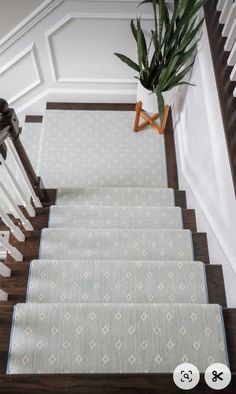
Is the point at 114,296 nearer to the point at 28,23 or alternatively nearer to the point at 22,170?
the point at 22,170

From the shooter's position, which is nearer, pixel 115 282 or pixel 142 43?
pixel 115 282

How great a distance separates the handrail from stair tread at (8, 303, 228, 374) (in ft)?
2.33

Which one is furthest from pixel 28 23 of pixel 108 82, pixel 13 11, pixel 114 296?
pixel 114 296

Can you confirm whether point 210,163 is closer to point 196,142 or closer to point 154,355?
point 196,142

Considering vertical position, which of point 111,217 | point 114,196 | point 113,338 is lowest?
point 113,338

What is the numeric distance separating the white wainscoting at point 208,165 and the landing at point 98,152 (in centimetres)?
30

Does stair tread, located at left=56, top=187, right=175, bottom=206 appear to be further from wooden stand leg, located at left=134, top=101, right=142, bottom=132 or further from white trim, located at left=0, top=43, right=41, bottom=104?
white trim, located at left=0, top=43, right=41, bottom=104

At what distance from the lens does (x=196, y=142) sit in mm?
2424

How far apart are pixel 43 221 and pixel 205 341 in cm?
123

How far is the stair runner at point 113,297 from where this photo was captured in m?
1.37

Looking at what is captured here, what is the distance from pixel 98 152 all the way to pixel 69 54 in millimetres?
908

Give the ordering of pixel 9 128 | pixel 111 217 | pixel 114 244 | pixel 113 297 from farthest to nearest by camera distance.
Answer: pixel 111 217 < pixel 114 244 < pixel 113 297 < pixel 9 128

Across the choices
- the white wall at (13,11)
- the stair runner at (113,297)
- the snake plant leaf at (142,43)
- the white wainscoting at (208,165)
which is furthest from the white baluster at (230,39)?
the white wall at (13,11)

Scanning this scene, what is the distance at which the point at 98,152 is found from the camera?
3076 millimetres
